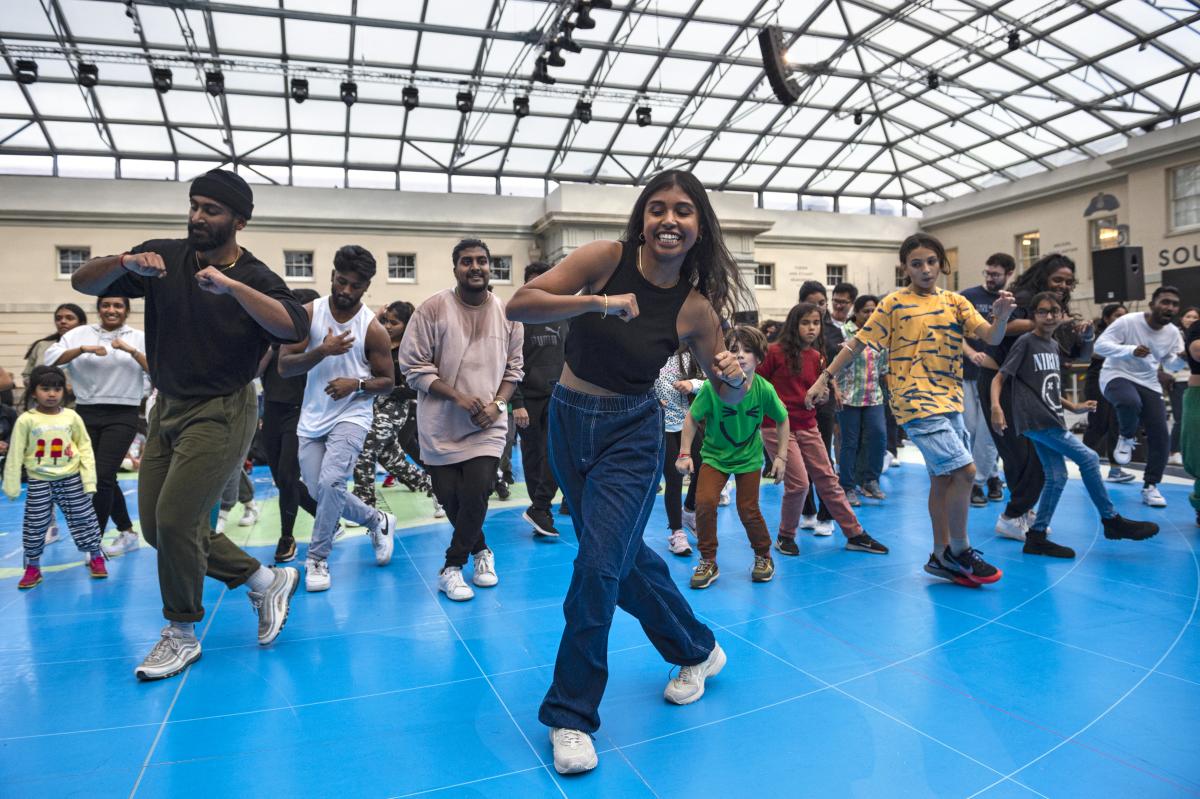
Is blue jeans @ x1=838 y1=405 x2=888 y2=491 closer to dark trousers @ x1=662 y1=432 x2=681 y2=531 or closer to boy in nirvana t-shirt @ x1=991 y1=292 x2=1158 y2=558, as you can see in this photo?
boy in nirvana t-shirt @ x1=991 y1=292 x2=1158 y2=558

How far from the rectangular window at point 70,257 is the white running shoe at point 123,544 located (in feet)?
53.2

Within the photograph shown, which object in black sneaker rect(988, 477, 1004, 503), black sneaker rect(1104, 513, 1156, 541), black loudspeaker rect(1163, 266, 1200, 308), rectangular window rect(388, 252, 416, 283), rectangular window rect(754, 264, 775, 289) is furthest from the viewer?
rectangular window rect(754, 264, 775, 289)

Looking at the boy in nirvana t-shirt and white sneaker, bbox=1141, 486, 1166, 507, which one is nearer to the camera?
the boy in nirvana t-shirt

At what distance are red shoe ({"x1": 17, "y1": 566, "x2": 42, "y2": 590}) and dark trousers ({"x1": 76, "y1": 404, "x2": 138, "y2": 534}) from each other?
0.38 meters

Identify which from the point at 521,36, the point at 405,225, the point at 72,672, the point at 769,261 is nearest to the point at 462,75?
the point at 521,36

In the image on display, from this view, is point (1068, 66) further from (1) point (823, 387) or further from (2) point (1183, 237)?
(1) point (823, 387)

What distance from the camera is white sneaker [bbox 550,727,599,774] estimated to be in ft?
6.77

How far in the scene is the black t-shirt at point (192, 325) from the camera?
9.03ft

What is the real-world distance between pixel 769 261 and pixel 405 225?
1136cm

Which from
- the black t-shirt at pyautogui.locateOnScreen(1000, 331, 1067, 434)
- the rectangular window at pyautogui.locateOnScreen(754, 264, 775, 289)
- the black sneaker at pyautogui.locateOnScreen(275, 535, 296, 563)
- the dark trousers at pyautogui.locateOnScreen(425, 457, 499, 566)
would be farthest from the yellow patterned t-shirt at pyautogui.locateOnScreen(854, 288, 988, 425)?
the rectangular window at pyautogui.locateOnScreen(754, 264, 775, 289)

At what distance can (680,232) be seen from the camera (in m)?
2.26

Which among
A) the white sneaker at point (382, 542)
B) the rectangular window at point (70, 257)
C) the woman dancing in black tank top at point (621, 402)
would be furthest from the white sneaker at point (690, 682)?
the rectangular window at point (70, 257)

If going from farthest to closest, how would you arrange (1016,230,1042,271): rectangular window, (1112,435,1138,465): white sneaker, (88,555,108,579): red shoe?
(1016,230,1042,271): rectangular window, (1112,435,1138,465): white sneaker, (88,555,108,579): red shoe

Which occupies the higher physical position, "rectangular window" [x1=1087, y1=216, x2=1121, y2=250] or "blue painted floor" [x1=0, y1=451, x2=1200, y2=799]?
"rectangular window" [x1=1087, y1=216, x2=1121, y2=250]
